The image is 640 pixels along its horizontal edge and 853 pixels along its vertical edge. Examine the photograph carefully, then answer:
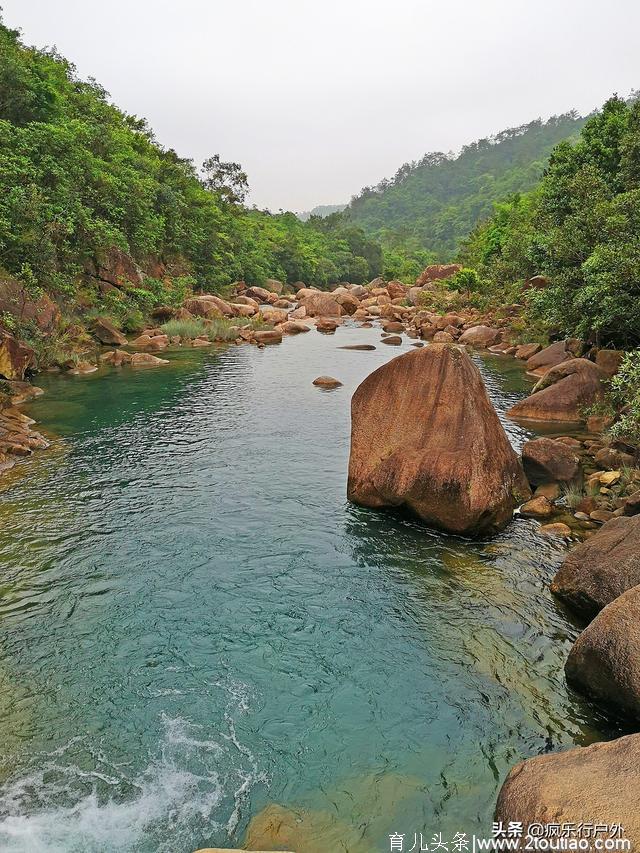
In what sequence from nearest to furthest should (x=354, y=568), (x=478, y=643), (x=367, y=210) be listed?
(x=478, y=643), (x=354, y=568), (x=367, y=210)

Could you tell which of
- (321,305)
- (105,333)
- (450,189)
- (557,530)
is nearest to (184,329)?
(105,333)

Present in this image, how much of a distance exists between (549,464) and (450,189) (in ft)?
410

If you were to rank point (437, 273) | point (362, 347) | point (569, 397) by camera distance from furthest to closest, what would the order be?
point (437, 273) → point (362, 347) → point (569, 397)

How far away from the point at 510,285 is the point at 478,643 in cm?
3082

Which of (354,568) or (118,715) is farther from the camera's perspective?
(354,568)

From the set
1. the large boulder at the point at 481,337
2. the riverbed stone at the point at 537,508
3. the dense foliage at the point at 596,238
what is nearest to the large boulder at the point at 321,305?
the large boulder at the point at 481,337

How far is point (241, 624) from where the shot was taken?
27.9 ft

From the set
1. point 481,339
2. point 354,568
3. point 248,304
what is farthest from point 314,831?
point 248,304

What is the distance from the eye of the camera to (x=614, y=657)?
21.4ft

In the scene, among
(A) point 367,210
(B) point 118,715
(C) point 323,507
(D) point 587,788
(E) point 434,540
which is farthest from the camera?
(A) point 367,210

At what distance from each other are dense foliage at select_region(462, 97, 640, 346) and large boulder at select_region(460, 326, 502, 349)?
780cm

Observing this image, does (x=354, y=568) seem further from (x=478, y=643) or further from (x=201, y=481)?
(x=201, y=481)

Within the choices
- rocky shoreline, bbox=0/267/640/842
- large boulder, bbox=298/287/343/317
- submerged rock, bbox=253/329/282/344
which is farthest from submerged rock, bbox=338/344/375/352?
large boulder, bbox=298/287/343/317

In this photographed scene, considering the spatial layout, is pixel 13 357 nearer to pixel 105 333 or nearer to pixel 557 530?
pixel 105 333
